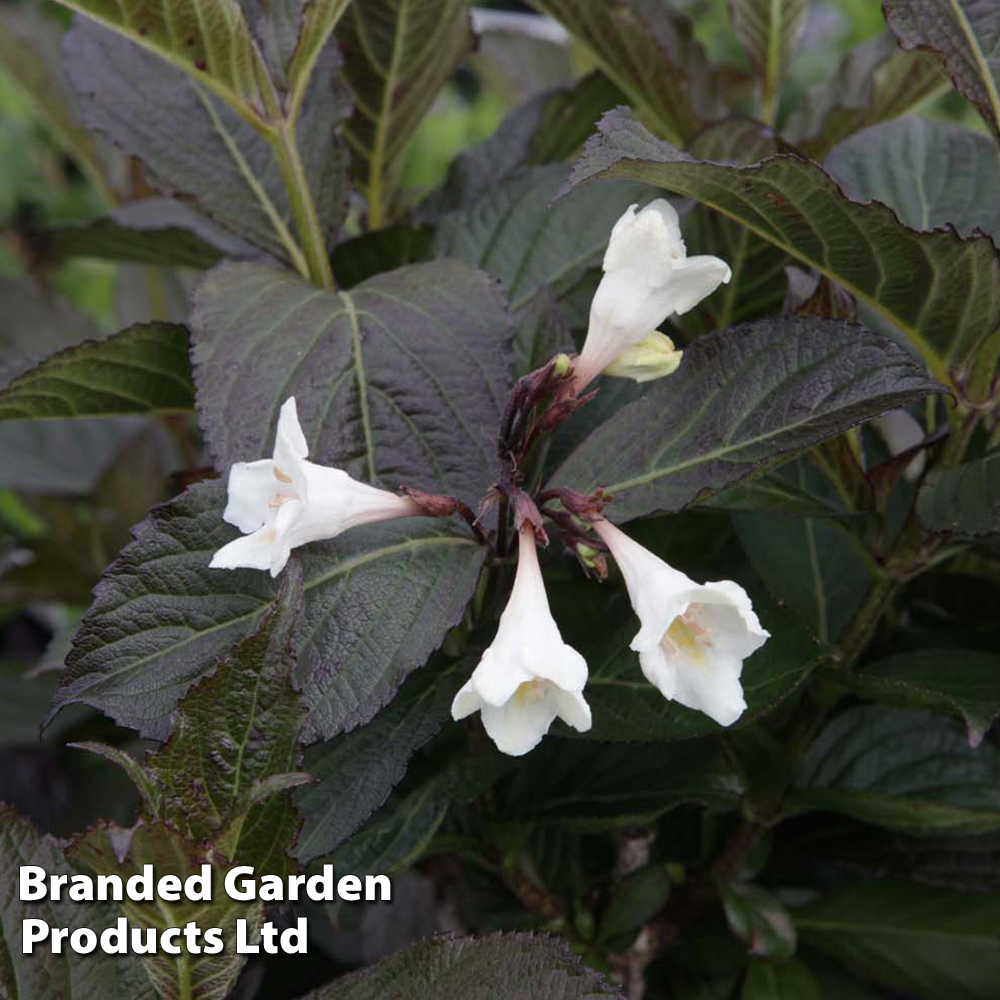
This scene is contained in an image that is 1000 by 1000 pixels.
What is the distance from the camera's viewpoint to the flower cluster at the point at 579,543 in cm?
57

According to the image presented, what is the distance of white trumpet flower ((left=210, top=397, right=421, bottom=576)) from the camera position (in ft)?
1.92

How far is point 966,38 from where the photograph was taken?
668 mm

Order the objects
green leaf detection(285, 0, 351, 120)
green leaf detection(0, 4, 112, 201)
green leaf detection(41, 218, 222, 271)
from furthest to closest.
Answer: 1. green leaf detection(0, 4, 112, 201)
2. green leaf detection(41, 218, 222, 271)
3. green leaf detection(285, 0, 351, 120)

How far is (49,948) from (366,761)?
179mm

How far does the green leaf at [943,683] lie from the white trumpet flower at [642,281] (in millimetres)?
246

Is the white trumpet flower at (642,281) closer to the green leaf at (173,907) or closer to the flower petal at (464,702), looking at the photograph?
the flower petal at (464,702)

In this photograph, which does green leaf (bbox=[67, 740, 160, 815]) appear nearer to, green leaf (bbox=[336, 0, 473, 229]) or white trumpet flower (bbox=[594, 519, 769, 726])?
white trumpet flower (bbox=[594, 519, 769, 726])

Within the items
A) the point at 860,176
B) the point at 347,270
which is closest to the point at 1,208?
the point at 347,270

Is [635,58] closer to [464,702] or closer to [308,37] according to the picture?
[308,37]

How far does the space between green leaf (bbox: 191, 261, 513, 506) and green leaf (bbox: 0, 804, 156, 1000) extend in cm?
21

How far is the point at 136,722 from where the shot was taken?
1.94ft

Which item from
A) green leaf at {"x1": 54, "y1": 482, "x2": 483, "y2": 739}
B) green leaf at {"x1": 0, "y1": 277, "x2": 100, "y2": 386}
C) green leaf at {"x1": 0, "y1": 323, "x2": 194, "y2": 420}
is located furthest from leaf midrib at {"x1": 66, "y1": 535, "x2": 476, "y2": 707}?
green leaf at {"x1": 0, "y1": 277, "x2": 100, "y2": 386}

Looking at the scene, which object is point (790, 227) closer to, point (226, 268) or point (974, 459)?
point (974, 459)

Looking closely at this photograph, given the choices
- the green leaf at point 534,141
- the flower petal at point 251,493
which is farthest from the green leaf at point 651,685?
the green leaf at point 534,141
